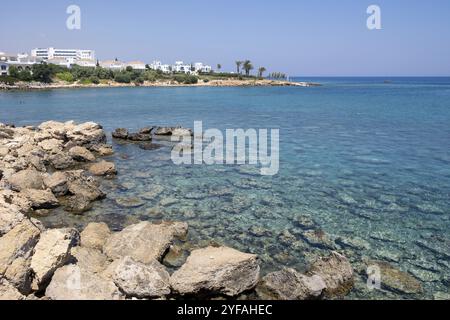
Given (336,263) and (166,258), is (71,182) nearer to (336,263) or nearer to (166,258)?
(166,258)

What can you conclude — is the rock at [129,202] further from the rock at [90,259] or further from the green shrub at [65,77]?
the green shrub at [65,77]

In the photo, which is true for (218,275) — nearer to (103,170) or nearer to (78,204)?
(78,204)

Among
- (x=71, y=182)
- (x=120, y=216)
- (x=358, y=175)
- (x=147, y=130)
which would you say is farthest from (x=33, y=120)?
(x=358, y=175)

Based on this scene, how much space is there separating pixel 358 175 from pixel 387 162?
15.8 feet

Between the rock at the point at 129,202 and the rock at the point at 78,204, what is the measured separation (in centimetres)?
132

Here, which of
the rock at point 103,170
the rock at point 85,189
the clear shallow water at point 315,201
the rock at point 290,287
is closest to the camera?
the rock at point 290,287

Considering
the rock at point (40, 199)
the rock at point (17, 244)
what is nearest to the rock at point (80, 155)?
the rock at point (40, 199)

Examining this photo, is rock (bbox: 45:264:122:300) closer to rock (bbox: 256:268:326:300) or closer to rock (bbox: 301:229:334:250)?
rock (bbox: 256:268:326:300)

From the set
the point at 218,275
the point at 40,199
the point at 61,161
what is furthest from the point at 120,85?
the point at 218,275

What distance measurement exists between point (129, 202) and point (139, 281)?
8161 mm

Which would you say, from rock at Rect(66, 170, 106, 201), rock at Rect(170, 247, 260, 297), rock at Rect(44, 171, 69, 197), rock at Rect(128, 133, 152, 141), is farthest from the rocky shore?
rock at Rect(128, 133, 152, 141)

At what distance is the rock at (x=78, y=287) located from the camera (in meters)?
8.84
